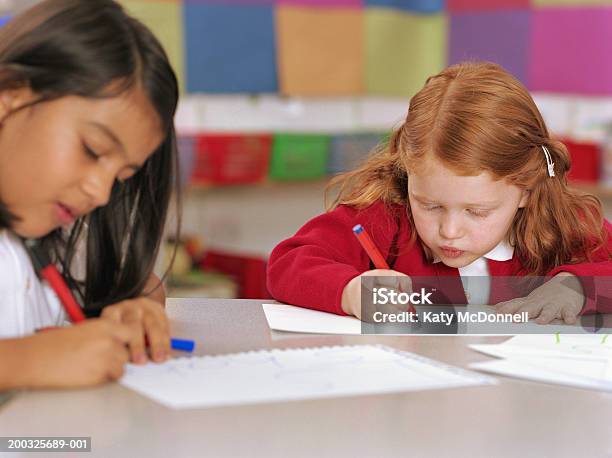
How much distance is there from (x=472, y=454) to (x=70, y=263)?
1.89 feet

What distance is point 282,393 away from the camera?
722 millimetres

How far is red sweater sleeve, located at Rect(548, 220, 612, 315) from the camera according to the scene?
116 cm

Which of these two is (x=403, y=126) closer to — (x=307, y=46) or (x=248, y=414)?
(x=248, y=414)

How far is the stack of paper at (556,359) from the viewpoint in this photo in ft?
2.66

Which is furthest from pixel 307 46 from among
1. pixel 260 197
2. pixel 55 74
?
pixel 55 74

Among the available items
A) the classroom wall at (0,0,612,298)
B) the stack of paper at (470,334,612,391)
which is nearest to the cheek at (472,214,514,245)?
the stack of paper at (470,334,612,391)

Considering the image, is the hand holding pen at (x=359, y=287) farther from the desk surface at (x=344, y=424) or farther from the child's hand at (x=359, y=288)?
the desk surface at (x=344, y=424)

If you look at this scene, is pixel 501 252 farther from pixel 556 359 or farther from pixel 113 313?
pixel 113 313

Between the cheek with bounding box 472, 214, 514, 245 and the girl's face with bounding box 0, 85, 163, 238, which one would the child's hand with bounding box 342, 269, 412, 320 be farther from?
the girl's face with bounding box 0, 85, 163, 238

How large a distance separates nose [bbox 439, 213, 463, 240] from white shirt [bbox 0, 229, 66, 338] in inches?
19.4

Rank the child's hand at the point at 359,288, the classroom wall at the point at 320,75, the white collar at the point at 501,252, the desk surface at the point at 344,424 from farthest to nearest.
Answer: the classroom wall at the point at 320,75, the white collar at the point at 501,252, the child's hand at the point at 359,288, the desk surface at the point at 344,424

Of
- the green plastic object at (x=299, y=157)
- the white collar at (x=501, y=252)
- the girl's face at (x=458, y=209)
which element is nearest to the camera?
the girl's face at (x=458, y=209)

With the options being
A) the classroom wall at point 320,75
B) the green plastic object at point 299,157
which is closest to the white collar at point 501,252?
the classroom wall at point 320,75

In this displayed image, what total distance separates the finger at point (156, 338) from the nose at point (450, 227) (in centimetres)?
47
